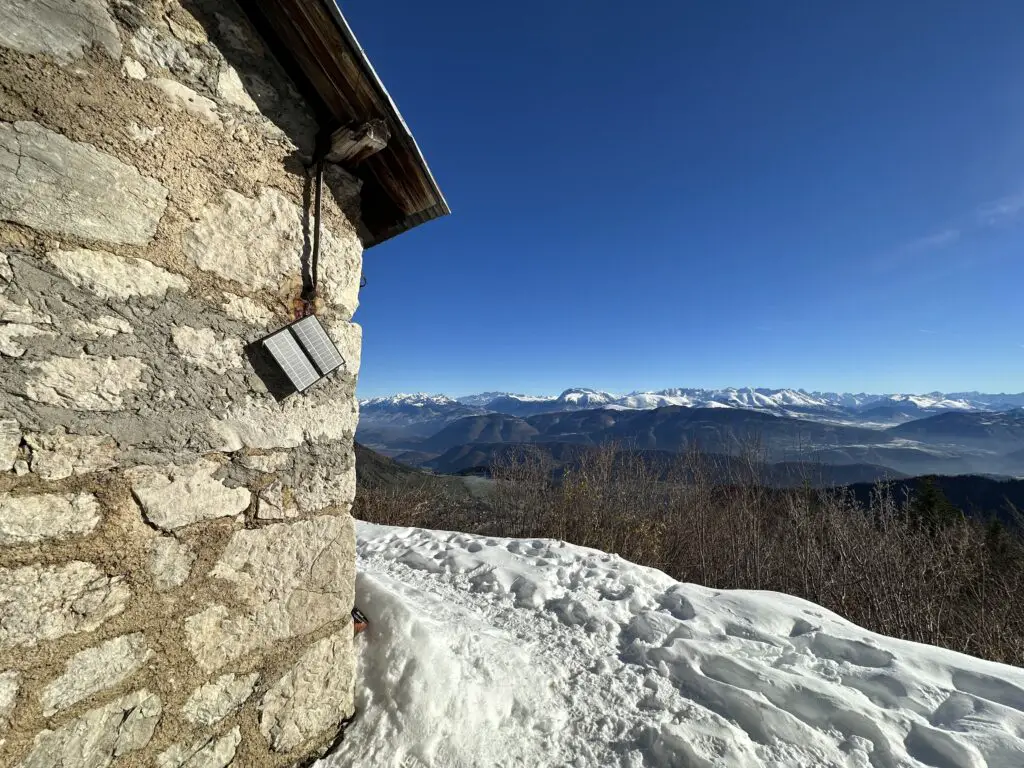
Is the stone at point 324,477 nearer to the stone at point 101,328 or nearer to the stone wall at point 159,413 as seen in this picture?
the stone wall at point 159,413

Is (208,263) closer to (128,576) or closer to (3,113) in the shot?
(3,113)

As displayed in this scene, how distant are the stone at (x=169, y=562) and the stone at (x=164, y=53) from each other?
6.03 ft

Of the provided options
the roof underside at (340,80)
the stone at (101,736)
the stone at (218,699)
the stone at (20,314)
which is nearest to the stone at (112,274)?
the stone at (20,314)

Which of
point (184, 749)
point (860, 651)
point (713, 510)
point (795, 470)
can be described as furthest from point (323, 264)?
point (795, 470)

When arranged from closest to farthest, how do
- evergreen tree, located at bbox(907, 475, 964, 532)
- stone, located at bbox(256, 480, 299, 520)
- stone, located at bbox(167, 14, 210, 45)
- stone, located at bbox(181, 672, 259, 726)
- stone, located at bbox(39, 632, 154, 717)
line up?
stone, located at bbox(39, 632, 154, 717) < stone, located at bbox(181, 672, 259, 726) < stone, located at bbox(167, 14, 210, 45) < stone, located at bbox(256, 480, 299, 520) < evergreen tree, located at bbox(907, 475, 964, 532)

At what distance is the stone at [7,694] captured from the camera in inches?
50.7

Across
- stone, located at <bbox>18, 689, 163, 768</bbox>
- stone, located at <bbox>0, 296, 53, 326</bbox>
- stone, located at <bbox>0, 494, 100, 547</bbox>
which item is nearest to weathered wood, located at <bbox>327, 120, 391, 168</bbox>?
stone, located at <bbox>0, 296, 53, 326</bbox>

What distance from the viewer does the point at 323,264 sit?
2.20 m

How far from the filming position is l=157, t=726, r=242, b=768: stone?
1631 mm

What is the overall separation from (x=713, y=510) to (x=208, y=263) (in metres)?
15.7

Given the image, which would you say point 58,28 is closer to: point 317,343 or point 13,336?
point 13,336

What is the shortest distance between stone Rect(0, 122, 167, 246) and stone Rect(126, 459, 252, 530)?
85cm

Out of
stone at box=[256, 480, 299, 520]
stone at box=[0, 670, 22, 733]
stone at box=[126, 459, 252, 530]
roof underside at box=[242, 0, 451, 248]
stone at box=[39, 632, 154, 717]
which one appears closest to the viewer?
stone at box=[0, 670, 22, 733]

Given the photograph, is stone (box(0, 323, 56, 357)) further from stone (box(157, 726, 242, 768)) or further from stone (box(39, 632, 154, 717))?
stone (box(157, 726, 242, 768))
